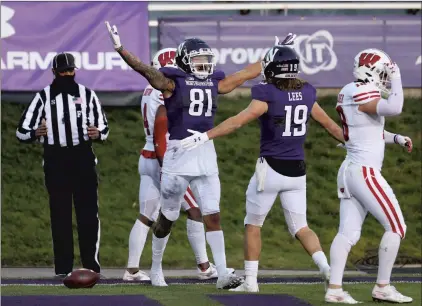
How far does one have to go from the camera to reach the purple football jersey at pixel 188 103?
10188mm

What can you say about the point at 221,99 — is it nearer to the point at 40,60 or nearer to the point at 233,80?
the point at 40,60

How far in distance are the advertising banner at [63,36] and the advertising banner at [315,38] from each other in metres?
0.53

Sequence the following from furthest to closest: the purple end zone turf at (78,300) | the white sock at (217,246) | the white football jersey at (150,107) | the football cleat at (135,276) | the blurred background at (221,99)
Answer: the blurred background at (221,99), the football cleat at (135,276), the white football jersey at (150,107), the white sock at (217,246), the purple end zone turf at (78,300)

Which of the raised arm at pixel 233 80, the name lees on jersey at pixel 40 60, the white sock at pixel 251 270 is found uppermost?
the name lees on jersey at pixel 40 60

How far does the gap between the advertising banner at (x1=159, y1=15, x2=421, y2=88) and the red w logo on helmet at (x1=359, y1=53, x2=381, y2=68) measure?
22.9 feet

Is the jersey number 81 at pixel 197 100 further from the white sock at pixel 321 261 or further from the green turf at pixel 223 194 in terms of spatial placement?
the green turf at pixel 223 194

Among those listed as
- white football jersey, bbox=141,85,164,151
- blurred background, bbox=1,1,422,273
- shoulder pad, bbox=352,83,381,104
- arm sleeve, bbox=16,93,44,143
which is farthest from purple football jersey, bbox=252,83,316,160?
blurred background, bbox=1,1,422,273

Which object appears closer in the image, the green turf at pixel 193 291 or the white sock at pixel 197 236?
the green turf at pixel 193 291

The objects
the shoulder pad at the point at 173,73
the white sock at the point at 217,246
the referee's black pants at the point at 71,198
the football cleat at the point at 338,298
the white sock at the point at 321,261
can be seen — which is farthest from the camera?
the referee's black pants at the point at 71,198

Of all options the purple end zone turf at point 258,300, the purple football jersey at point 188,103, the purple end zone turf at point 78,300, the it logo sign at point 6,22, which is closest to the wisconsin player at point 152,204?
the purple football jersey at point 188,103

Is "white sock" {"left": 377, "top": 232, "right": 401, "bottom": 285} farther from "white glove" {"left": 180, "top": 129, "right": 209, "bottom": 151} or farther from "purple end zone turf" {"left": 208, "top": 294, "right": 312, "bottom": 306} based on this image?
"white glove" {"left": 180, "top": 129, "right": 209, "bottom": 151}

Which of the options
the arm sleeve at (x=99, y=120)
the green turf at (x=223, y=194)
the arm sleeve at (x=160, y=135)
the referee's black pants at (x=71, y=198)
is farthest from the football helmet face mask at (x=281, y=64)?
the green turf at (x=223, y=194)

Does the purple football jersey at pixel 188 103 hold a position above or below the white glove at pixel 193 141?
above

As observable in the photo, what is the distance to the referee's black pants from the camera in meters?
12.0
